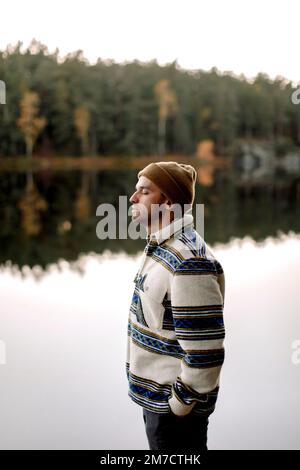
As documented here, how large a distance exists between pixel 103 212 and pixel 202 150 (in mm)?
28007

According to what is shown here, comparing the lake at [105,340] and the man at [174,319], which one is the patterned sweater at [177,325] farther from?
the lake at [105,340]

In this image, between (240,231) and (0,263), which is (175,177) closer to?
(0,263)

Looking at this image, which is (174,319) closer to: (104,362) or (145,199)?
(145,199)

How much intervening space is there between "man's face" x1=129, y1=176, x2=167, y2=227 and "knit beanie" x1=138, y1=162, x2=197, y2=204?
2cm

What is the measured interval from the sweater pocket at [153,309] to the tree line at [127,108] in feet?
100

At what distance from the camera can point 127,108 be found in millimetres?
39969

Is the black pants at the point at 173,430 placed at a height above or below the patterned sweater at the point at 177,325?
below

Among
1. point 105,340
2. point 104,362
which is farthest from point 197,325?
point 105,340

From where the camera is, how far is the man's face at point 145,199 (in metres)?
1.60

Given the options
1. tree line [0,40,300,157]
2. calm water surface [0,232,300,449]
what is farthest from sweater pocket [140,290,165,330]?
tree line [0,40,300,157]

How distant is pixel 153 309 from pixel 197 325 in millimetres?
129

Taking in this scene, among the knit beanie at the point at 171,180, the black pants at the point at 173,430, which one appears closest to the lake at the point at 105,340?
the black pants at the point at 173,430
